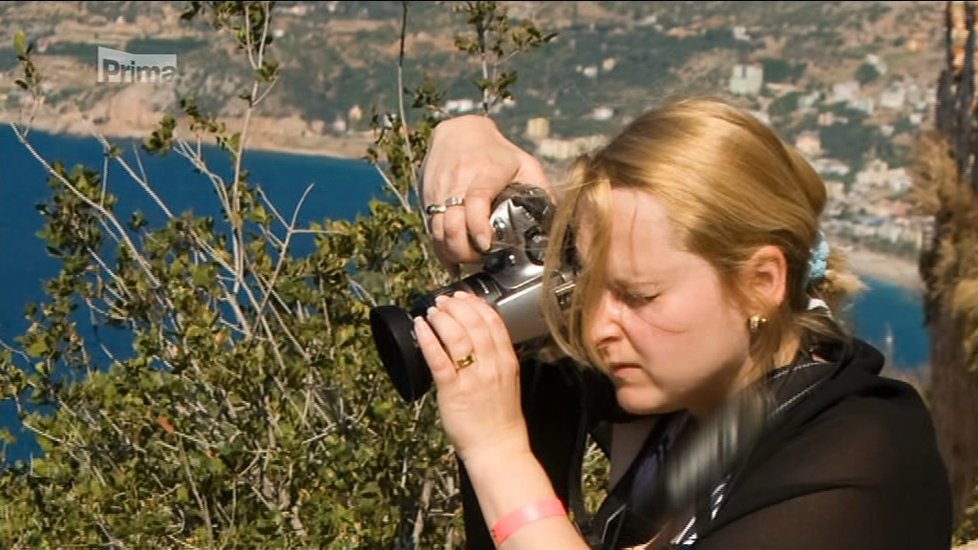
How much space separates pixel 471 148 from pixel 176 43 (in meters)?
1.70

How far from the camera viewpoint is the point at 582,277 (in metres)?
1.66

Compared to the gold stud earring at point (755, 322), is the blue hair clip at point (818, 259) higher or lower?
higher

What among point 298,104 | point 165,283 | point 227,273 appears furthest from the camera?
point 298,104

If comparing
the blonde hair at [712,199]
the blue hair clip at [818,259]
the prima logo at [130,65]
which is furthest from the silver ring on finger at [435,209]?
the prima logo at [130,65]

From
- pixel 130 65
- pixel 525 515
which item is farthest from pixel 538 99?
pixel 525 515

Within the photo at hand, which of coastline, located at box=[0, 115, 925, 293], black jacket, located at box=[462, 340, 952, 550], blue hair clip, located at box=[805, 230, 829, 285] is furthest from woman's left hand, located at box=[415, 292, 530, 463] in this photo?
coastline, located at box=[0, 115, 925, 293]

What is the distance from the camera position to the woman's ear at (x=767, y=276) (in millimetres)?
1604

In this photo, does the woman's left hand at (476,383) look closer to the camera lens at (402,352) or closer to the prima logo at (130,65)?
the camera lens at (402,352)

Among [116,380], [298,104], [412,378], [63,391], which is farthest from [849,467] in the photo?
[298,104]

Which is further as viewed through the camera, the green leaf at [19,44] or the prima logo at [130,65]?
the green leaf at [19,44]

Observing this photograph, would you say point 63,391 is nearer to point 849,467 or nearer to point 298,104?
point 298,104

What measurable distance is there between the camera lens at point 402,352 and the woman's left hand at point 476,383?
3.1 inches

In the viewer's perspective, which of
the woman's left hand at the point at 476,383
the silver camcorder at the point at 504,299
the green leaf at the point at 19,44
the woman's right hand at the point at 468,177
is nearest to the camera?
the woman's left hand at the point at 476,383

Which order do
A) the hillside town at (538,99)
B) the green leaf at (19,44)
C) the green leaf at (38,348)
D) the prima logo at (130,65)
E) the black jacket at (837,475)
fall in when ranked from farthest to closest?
the green leaf at (38,348), the green leaf at (19,44), the prima logo at (130,65), the hillside town at (538,99), the black jacket at (837,475)
